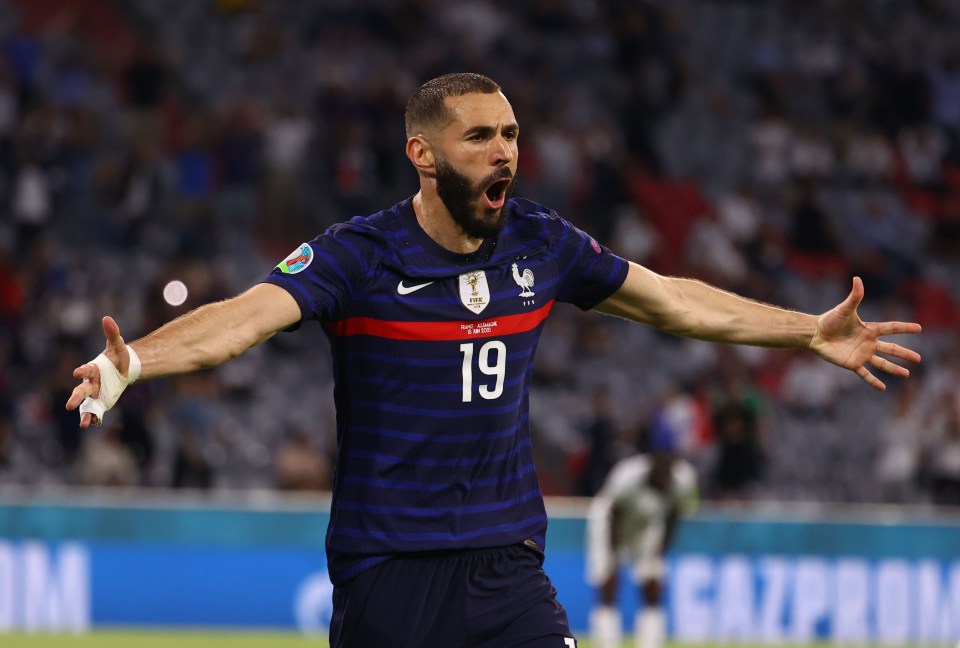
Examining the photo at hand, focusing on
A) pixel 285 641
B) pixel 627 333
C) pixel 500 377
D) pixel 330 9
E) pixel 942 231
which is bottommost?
pixel 285 641

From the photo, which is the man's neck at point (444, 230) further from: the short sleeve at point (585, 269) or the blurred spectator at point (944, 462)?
the blurred spectator at point (944, 462)

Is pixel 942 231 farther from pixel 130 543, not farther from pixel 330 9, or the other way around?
pixel 130 543

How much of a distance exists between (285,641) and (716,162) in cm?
996

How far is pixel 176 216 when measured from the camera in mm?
18281

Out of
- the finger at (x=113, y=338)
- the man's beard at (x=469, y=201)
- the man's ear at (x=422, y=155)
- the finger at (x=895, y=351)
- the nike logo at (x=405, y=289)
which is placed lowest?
the finger at (x=113, y=338)

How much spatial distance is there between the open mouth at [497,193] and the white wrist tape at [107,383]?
134cm

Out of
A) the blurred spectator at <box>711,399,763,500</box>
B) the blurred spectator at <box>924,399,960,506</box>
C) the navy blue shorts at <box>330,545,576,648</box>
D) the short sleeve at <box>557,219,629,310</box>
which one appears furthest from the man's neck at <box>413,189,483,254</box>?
the blurred spectator at <box>924,399,960,506</box>

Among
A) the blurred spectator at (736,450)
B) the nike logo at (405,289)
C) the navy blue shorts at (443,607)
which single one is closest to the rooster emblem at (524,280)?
the nike logo at (405,289)

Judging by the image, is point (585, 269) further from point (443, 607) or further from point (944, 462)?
point (944, 462)

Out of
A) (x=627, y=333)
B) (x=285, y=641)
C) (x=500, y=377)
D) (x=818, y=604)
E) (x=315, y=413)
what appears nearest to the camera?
(x=500, y=377)

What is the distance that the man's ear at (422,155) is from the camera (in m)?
5.52

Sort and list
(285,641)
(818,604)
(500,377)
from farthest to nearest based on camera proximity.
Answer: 1. (818,604)
2. (285,641)
3. (500,377)

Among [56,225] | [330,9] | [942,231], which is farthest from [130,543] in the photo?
[942,231]

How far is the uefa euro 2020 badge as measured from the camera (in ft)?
16.8
